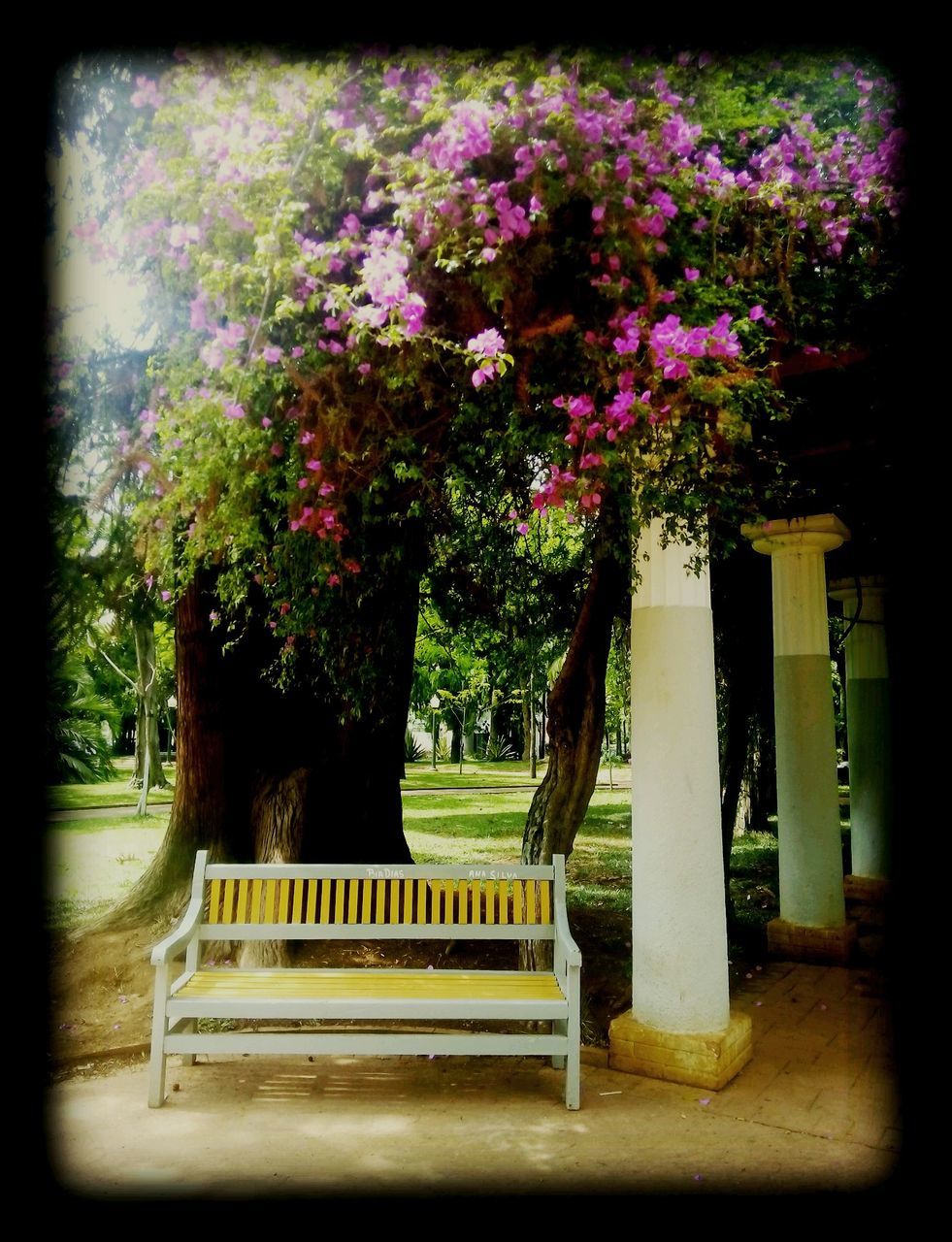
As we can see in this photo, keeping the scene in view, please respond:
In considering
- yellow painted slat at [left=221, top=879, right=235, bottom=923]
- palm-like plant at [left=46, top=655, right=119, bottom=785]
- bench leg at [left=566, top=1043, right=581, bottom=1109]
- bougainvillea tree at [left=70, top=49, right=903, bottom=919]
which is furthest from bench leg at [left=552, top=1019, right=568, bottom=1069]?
palm-like plant at [left=46, top=655, right=119, bottom=785]

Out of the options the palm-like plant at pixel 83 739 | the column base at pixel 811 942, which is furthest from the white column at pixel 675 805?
the palm-like plant at pixel 83 739

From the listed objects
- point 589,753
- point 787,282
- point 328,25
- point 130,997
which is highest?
point 328,25

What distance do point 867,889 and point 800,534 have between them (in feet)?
14.2

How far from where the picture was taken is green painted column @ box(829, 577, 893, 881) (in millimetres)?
8711

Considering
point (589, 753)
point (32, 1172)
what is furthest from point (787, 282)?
point (32, 1172)

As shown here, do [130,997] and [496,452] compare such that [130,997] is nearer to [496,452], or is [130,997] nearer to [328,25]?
[496,452]

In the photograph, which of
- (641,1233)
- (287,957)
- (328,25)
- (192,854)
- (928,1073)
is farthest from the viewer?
(192,854)

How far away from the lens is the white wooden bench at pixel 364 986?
3.70m

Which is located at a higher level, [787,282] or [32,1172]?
[787,282]

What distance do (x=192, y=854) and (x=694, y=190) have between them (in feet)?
18.1

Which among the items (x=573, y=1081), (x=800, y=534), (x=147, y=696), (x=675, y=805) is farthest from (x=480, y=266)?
(x=147, y=696)

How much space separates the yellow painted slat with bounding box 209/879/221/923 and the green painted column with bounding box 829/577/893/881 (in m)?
6.84

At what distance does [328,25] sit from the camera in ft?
10.4

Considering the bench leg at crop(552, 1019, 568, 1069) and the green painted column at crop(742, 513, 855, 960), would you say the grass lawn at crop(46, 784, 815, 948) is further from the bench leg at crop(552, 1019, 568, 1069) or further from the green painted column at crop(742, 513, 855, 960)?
the bench leg at crop(552, 1019, 568, 1069)
